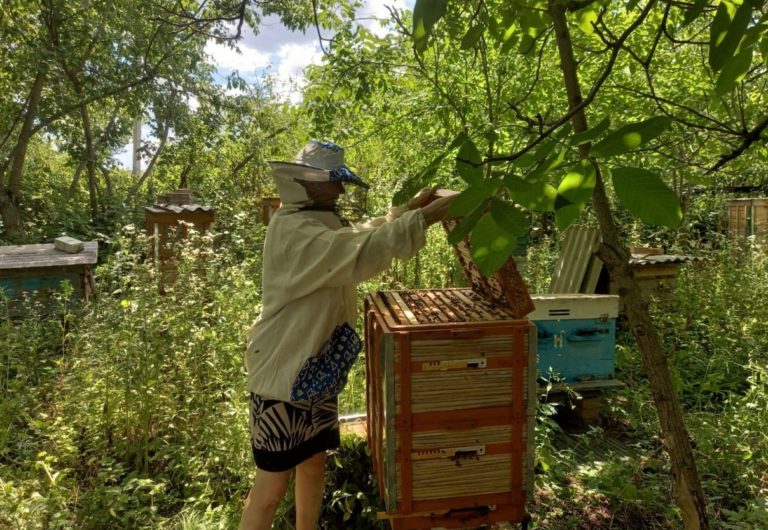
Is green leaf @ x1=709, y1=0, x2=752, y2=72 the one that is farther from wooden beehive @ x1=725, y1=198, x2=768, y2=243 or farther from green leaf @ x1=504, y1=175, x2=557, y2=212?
wooden beehive @ x1=725, y1=198, x2=768, y2=243

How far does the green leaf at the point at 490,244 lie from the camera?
87cm

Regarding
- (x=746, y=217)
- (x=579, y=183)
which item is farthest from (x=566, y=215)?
(x=746, y=217)

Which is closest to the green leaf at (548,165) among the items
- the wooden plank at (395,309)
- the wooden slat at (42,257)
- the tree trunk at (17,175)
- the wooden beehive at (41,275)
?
the wooden plank at (395,309)

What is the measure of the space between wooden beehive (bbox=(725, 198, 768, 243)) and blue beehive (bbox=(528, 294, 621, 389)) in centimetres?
616

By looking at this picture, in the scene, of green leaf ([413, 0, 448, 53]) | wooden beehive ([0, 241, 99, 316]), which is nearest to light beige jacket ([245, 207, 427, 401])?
green leaf ([413, 0, 448, 53])

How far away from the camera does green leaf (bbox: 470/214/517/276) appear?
865 millimetres

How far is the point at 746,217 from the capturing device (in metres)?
9.48

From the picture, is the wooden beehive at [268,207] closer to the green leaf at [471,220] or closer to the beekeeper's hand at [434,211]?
the beekeeper's hand at [434,211]

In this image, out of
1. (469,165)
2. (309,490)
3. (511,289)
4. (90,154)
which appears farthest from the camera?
(90,154)

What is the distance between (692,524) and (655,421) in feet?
6.79

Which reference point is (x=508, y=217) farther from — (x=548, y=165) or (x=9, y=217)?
(x=9, y=217)

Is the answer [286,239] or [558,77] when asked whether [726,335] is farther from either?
[286,239]

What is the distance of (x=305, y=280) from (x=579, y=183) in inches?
54.0

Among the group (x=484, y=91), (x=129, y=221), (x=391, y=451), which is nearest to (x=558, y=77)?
(x=484, y=91)
